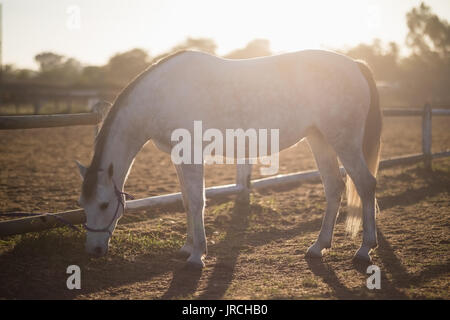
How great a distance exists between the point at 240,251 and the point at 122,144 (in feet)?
5.35

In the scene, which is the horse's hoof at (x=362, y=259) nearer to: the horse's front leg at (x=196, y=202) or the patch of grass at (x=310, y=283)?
the patch of grass at (x=310, y=283)

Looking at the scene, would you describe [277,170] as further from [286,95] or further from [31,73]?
[31,73]

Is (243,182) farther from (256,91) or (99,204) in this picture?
(99,204)

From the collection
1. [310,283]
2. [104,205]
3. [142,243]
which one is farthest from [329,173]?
[104,205]

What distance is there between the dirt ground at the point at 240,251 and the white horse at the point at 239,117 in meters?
0.29

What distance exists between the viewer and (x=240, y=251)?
4.36m

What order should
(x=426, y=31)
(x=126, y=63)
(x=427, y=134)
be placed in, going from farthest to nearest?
(x=126, y=63) < (x=426, y=31) < (x=427, y=134)

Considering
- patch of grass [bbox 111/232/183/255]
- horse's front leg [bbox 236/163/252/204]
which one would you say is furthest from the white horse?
horse's front leg [bbox 236/163/252/204]

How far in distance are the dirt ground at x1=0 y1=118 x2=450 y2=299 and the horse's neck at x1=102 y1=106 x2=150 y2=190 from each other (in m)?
0.89

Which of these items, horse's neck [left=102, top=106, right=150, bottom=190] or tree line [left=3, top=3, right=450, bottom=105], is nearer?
horse's neck [left=102, top=106, right=150, bottom=190]

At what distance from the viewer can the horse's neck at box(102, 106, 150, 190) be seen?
139 inches

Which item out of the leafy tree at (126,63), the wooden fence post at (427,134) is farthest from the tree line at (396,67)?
the wooden fence post at (427,134)

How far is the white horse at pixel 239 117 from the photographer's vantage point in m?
3.55

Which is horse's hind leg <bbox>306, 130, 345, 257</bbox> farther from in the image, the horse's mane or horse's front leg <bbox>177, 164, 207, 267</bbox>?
the horse's mane
